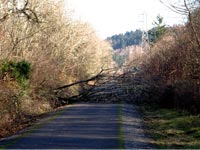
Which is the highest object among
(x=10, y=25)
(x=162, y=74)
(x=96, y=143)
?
(x=10, y=25)

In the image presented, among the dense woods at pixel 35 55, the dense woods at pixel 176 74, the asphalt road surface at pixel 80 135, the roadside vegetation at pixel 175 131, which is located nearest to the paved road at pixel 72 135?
the asphalt road surface at pixel 80 135

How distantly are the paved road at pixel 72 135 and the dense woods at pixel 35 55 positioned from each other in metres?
2.61

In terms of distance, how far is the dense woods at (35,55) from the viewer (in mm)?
25973

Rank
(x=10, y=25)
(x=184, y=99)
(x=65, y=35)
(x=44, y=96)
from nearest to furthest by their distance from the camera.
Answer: (x=184, y=99) → (x=44, y=96) → (x=10, y=25) → (x=65, y=35)

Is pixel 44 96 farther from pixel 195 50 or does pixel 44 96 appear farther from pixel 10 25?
pixel 195 50

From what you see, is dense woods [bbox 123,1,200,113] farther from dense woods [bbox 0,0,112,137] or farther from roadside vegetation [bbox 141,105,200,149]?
dense woods [bbox 0,0,112,137]

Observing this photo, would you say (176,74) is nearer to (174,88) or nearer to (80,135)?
(174,88)

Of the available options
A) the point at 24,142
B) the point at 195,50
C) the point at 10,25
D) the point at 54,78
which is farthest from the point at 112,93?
the point at 24,142

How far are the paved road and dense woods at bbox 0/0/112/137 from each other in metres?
2.61

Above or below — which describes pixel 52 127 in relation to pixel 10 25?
below

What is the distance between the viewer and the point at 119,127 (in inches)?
811

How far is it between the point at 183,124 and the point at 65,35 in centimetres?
2810

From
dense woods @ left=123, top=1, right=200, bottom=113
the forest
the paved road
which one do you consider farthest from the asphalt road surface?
dense woods @ left=123, top=1, right=200, bottom=113

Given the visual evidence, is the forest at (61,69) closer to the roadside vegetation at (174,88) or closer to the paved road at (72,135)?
the roadside vegetation at (174,88)
